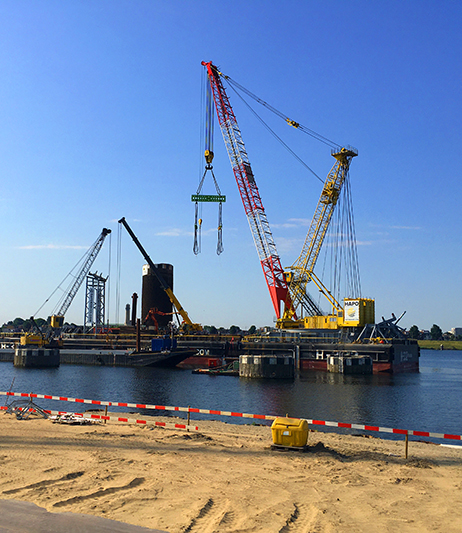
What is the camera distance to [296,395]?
5094 cm

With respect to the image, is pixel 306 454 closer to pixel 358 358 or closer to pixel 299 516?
pixel 299 516

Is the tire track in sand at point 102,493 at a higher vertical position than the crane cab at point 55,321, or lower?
lower

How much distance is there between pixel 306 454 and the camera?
59.4 ft

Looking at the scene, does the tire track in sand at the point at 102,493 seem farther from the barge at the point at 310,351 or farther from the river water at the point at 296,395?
the barge at the point at 310,351

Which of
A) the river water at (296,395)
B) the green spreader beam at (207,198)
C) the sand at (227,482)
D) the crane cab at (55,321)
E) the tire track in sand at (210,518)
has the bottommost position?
the river water at (296,395)

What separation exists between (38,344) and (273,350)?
189 ft

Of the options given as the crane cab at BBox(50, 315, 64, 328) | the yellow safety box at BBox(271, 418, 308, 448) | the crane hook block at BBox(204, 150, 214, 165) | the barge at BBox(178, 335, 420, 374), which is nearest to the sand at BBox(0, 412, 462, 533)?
the yellow safety box at BBox(271, 418, 308, 448)

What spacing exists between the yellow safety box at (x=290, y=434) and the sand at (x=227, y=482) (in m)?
0.49

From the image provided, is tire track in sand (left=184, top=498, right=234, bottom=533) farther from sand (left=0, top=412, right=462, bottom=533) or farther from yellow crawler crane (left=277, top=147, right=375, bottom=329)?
yellow crawler crane (left=277, top=147, right=375, bottom=329)

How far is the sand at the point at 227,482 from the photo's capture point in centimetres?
1106

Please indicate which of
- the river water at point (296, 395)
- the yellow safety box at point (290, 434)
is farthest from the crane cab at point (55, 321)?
the yellow safety box at point (290, 434)

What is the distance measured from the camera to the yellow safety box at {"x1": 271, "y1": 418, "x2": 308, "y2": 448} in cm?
1859

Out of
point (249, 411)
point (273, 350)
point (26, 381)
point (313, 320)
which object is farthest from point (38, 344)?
point (249, 411)

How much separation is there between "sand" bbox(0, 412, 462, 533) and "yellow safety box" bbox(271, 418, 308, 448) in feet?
1.62
